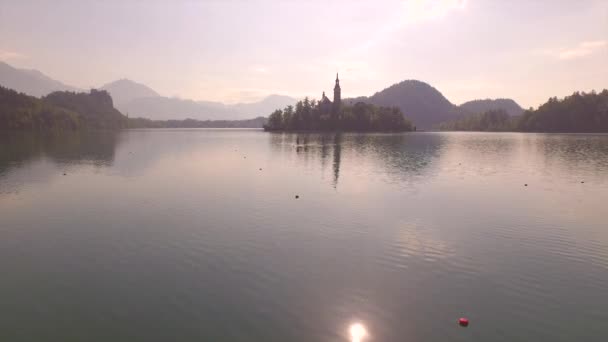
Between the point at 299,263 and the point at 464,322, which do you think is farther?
the point at 299,263

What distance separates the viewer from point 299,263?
19922 millimetres

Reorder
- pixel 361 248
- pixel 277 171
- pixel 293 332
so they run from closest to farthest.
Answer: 1. pixel 293 332
2. pixel 361 248
3. pixel 277 171

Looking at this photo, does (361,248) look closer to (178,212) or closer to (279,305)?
(279,305)

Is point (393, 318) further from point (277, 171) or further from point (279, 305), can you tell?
point (277, 171)

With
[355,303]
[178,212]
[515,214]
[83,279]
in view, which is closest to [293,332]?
[355,303]

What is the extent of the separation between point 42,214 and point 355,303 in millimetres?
29370

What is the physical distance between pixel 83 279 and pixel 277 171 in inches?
1627

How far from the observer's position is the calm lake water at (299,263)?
13.8 m

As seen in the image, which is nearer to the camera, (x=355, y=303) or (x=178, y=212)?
(x=355, y=303)

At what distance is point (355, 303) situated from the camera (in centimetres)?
1534

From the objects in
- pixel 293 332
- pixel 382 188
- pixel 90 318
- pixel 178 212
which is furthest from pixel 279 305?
pixel 382 188

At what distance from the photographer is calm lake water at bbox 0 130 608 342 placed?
45.2 ft

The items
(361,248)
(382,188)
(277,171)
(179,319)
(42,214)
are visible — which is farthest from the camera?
(277,171)

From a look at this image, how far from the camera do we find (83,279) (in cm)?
1769
